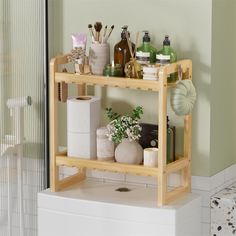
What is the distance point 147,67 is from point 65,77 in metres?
0.38

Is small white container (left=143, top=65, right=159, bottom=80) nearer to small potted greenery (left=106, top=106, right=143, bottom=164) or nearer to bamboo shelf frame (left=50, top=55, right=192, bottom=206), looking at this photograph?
bamboo shelf frame (left=50, top=55, right=192, bottom=206)

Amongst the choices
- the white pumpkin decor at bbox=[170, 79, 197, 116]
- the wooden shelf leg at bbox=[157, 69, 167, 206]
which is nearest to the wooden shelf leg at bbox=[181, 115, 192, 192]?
the white pumpkin decor at bbox=[170, 79, 197, 116]

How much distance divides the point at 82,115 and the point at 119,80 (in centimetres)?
26

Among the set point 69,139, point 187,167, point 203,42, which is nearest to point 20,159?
point 69,139

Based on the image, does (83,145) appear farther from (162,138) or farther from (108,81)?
(162,138)

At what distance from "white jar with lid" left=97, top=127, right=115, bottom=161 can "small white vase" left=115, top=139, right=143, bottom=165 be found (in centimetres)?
5

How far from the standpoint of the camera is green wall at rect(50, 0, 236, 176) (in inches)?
123

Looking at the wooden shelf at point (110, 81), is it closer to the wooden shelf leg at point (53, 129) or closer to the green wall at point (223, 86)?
the wooden shelf leg at point (53, 129)

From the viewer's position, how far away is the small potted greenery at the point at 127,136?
3115 mm

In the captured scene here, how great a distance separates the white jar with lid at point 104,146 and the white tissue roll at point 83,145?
1.6 inches

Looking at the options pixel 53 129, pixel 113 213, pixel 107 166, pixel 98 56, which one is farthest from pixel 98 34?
pixel 113 213

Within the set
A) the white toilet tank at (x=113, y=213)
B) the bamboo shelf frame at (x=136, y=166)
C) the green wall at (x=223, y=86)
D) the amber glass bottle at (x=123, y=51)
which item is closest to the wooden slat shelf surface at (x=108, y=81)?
the bamboo shelf frame at (x=136, y=166)

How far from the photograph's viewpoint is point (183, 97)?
3.01 meters

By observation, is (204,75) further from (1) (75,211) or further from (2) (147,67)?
(1) (75,211)
